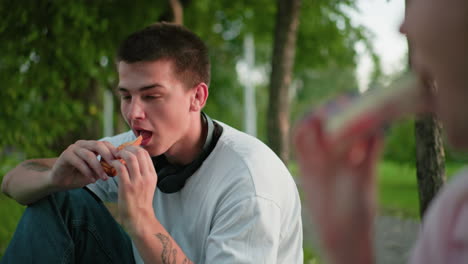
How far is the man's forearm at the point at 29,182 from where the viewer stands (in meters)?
2.75

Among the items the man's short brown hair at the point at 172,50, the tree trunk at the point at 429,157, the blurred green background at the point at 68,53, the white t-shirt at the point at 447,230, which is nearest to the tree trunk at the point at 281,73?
the blurred green background at the point at 68,53

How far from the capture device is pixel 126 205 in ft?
7.40

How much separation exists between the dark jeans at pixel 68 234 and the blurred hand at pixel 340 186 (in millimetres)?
2074

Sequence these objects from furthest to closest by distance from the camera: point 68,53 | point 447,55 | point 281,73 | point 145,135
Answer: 1. point 281,73
2. point 68,53
3. point 145,135
4. point 447,55

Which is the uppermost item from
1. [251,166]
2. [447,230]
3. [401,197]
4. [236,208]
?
[447,230]

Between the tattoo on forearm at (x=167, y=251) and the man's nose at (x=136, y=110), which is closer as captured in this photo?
the tattoo on forearm at (x=167, y=251)

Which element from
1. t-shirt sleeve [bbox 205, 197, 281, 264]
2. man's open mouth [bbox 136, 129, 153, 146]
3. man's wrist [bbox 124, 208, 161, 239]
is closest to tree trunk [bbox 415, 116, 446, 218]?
t-shirt sleeve [bbox 205, 197, 281, 264]

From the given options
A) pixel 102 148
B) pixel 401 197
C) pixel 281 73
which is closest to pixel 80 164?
pixel 102 148

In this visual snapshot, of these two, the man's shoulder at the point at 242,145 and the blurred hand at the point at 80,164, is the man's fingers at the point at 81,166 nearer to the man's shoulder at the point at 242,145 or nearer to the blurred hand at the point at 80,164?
the blurred hand at the point at 80,164

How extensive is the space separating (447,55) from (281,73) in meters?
6.24

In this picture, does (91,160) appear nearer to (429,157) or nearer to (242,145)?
(242,145)

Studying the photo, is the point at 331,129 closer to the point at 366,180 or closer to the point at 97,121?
the point at 366,180

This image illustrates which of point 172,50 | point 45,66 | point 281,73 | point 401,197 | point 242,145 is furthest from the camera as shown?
point 401,197

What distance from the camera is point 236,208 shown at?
2.35 meters
